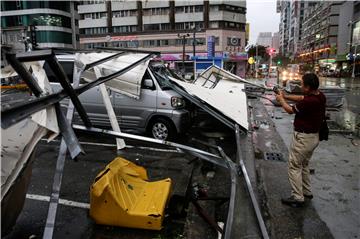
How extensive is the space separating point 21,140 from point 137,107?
4.79 meters

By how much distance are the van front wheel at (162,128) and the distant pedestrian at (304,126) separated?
11.1 feet

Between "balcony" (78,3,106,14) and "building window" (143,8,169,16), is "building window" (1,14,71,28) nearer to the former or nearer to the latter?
"balcony" (78,3,106,14)

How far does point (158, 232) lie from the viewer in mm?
3617

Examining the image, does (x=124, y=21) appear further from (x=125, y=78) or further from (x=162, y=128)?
(x=162, y=128)

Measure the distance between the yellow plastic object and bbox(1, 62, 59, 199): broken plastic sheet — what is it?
3.33 feet

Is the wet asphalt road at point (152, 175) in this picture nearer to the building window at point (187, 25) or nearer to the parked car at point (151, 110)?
the parked car at point (151, 110)

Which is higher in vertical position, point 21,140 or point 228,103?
point 21,140

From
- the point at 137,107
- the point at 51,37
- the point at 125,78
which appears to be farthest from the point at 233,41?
the point at 125,78

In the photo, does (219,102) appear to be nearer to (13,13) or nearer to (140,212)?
(140,212)

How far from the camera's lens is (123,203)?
11.4ft

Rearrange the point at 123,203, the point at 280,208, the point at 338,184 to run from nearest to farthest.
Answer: the point at 123,203, the point at 280,208, the point at 338,184

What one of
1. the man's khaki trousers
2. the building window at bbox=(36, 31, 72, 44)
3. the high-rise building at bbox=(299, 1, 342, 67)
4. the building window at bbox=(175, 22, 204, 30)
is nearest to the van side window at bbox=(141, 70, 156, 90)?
the man's khaki trousers

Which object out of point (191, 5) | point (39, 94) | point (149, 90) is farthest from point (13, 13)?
point (39, 94)

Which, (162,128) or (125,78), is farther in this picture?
(162,128)
